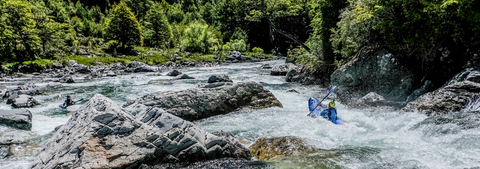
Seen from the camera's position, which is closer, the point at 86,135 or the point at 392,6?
the point at 86,135

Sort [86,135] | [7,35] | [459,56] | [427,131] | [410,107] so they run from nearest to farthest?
1. [86,135]
2. [427,131]
3. [410,107]
4. [459,56]
5. [7,35]

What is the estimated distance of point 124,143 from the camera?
522cm

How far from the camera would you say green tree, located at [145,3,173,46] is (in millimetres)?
56281

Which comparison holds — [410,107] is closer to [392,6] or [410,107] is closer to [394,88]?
[394,88]

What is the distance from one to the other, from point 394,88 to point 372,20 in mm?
3339

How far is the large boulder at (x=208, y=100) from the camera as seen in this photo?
974 cm

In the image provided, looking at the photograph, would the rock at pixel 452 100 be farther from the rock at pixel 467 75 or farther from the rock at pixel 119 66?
the rock at pixel 119 66

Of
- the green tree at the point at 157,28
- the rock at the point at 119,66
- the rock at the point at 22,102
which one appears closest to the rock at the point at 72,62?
the rock at the point at 119,66

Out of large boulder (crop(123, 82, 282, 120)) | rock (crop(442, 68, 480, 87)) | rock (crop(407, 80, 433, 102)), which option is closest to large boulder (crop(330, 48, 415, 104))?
rock (crop(407, 80, 433, 102))

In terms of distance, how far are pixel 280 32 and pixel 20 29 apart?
29.3m

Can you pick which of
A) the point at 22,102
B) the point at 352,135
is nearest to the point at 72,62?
the point at 22,102

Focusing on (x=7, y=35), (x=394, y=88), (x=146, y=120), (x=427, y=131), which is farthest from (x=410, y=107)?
(x=7, y=35)

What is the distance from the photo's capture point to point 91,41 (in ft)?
161

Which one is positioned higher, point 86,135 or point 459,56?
point 459,56
